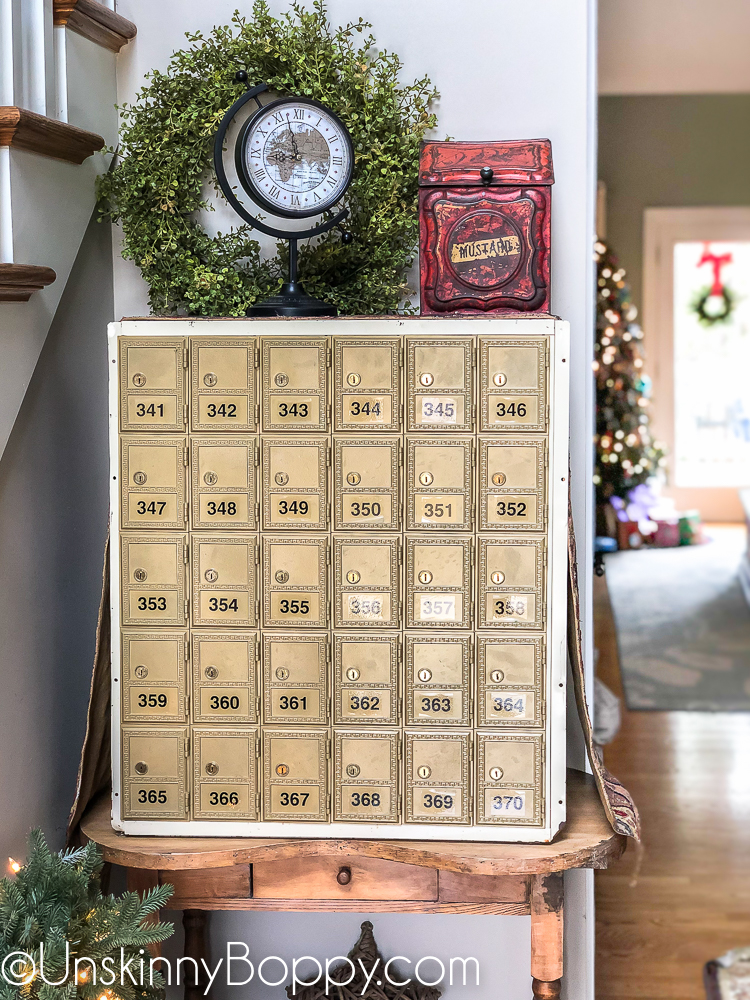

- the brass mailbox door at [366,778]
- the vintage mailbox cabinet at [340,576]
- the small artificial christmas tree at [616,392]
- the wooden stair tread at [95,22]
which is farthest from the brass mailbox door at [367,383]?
the small artificial christmas tree at [616,392]

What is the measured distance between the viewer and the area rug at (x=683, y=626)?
422 centimetres

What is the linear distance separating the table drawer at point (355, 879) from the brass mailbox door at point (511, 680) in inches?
10.3

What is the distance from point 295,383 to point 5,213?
45 centimetres

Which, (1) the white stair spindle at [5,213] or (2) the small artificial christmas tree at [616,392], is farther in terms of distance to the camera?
(2) the small artificial christmas tree at [616,392]

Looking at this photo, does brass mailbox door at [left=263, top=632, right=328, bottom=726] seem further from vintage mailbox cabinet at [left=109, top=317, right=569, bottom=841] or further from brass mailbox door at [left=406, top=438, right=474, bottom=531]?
brass mailbox door at [left=406, top=438, right=474, bottom=531]

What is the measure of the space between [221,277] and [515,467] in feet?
1.89

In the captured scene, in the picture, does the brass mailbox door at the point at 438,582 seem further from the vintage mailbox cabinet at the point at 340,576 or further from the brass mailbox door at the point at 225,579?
the brass mailbox door at the point at 225,579

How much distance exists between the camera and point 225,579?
134cm

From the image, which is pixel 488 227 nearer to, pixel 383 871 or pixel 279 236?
pixel 279 236

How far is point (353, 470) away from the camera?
51.8 inches

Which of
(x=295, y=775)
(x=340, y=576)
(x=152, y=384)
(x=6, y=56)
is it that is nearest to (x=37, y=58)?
(x=6, y=56)

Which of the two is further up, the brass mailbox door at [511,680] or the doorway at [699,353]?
the doorway at [699,353]

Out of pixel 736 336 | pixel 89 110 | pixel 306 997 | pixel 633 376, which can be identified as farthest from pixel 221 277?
pixel 736 336

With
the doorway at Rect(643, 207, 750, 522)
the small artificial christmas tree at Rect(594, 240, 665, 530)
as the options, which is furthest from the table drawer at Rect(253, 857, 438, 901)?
the doorway at Rect(643, 207, 750, 522)
